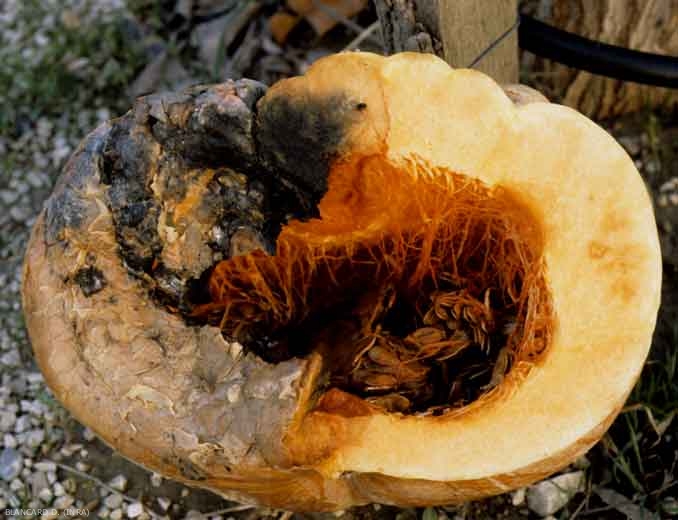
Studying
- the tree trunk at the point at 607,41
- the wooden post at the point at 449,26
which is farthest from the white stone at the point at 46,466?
the tree trunk at the point at 607,41

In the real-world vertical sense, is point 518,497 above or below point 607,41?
below

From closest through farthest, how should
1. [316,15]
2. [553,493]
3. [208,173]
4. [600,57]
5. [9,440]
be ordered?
[208,173] → [553,493] → [600,57] → [9,440] → [316,15]

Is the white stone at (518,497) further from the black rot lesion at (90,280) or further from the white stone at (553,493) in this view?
the black rot lesion at (90,280)

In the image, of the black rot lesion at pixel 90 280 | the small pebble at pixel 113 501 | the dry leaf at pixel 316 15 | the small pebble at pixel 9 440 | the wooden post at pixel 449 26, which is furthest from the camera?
the dry leaf at pixel 316 15

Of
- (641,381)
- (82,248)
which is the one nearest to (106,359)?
(82,248)

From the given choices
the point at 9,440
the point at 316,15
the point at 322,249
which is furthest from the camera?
the point at 316,15

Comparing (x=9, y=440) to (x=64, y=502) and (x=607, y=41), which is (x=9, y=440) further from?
(x=607, y=41)

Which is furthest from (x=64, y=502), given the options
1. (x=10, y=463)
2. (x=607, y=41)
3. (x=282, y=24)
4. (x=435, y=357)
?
(x=607, y=41)
